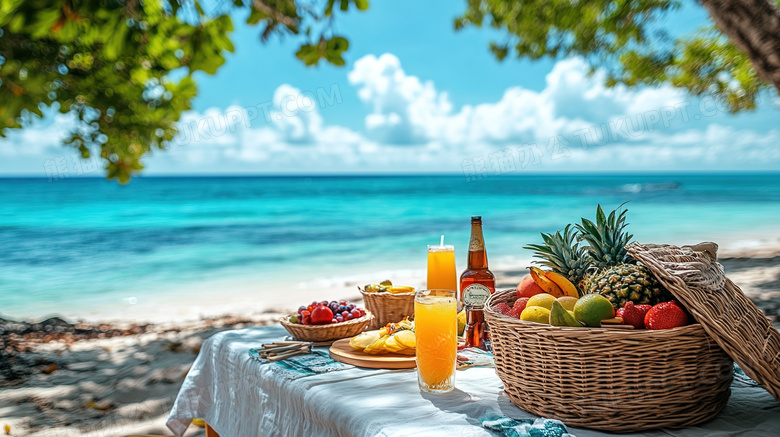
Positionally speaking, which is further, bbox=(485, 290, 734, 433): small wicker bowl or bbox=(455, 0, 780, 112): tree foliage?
bbox=(455, 0, 780, 112): tree foliage

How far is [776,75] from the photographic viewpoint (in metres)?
1.47

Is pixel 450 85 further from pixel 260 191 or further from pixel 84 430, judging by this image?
pixel 84 430

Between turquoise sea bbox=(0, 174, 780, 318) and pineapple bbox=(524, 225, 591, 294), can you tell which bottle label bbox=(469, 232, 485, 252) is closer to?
pineapple bbox=(524, 225, 591, 294)

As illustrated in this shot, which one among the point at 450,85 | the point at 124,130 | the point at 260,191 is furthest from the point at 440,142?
the point at 124,130

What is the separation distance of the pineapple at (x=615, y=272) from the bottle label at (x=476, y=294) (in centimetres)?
29

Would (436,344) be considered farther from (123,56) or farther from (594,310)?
(123,56)

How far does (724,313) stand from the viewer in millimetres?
1170

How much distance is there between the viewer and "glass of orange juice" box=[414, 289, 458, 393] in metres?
1.39

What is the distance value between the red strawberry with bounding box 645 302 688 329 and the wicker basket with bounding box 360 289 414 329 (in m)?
0.99

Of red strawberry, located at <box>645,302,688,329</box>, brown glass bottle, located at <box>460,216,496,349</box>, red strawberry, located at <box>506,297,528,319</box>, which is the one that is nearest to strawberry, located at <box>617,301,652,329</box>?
red strawberry, located at <box>645,302,688,329</box>

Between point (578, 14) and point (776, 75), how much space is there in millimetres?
2479

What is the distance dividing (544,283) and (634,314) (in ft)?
1.20

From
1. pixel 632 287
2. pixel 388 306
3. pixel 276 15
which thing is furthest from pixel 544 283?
pixel 276 15

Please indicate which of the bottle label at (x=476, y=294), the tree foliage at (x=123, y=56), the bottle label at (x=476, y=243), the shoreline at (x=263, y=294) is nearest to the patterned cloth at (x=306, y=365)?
the bottle label at (x=476, y=294)
